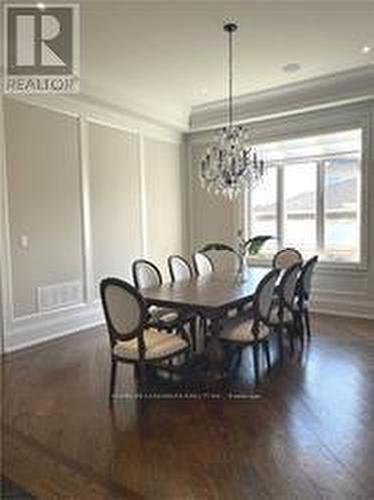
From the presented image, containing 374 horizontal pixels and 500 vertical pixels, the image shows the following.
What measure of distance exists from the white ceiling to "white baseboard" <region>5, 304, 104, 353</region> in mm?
2833

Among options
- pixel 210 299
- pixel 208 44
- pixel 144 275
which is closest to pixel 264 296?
pixel 210 299

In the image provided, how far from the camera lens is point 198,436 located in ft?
8.66

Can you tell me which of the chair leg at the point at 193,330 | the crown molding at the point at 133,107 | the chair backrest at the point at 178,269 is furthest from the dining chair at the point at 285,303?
the crown molding at the point at 133,107

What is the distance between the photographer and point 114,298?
3.11 m

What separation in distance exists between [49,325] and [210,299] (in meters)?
2.43

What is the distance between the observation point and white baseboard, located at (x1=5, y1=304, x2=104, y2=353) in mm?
4523

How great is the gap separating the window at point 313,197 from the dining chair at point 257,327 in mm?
2981

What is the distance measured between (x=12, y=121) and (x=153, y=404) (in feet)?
11.1

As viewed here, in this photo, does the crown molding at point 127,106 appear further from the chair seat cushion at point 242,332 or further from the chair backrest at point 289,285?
the chair seat cushion at point 242,332

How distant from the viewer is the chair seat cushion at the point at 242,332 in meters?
3.45

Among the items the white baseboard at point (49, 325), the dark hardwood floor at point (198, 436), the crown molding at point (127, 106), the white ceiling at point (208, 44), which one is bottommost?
the dark hardwood floor at point (198, 436)

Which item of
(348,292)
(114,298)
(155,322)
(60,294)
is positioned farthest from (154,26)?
(348,292)

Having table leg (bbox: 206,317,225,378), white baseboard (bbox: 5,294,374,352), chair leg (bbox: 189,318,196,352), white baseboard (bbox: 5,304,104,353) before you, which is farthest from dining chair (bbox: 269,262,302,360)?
white baseboard (bbox: 5,304,104,353)

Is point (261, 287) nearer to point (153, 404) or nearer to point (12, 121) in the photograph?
point (153, 404)
